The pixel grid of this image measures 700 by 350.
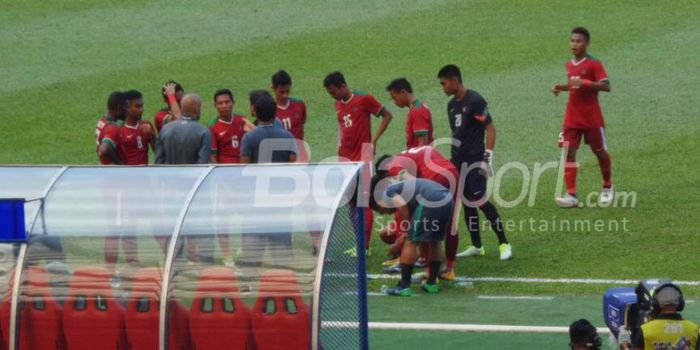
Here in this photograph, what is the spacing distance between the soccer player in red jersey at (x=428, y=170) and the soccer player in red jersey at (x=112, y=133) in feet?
8.66

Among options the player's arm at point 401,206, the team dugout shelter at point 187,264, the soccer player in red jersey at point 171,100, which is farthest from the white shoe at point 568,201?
the team dugout shelter at point 187,264

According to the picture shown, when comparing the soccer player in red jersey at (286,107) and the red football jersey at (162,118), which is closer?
the soccer player in red jersey at (286,107)

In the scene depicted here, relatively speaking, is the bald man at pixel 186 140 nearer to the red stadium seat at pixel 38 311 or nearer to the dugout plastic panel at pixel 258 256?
the dugout plastic panel at pixel 258 256

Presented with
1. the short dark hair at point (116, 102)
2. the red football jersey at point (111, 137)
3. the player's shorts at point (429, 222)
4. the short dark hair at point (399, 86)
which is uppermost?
the short dark hair at point (399, 86)

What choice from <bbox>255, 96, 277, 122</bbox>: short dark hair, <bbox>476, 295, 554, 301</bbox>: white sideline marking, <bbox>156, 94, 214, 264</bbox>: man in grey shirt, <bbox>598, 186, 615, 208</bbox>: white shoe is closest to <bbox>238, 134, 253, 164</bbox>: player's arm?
<bbox>255, 96, 277, 122</bbox>: short dark hair

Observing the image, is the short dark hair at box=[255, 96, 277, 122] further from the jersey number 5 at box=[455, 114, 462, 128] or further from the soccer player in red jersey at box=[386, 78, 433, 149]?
the jersey number 5 at box=[455, 114, 462, 128]

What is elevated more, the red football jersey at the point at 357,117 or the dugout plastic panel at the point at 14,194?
the red football jersey at the point at 357,117

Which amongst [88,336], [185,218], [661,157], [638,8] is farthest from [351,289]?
[638,8]

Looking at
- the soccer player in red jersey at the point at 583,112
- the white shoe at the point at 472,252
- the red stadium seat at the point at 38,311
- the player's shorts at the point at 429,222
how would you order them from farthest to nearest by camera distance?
the soccer player in red jersey at the point at 583,112 → the white shoe at the point at 472,252 → the player's shorts at the point at 429,222 → the red stadium seat at the point at 38,311

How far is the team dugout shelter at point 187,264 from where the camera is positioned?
28.6 feet

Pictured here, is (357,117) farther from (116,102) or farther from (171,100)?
(116,102)

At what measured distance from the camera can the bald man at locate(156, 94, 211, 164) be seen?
39.7 ft

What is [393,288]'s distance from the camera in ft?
40.1

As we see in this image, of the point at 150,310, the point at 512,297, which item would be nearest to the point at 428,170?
the point at 512,297
